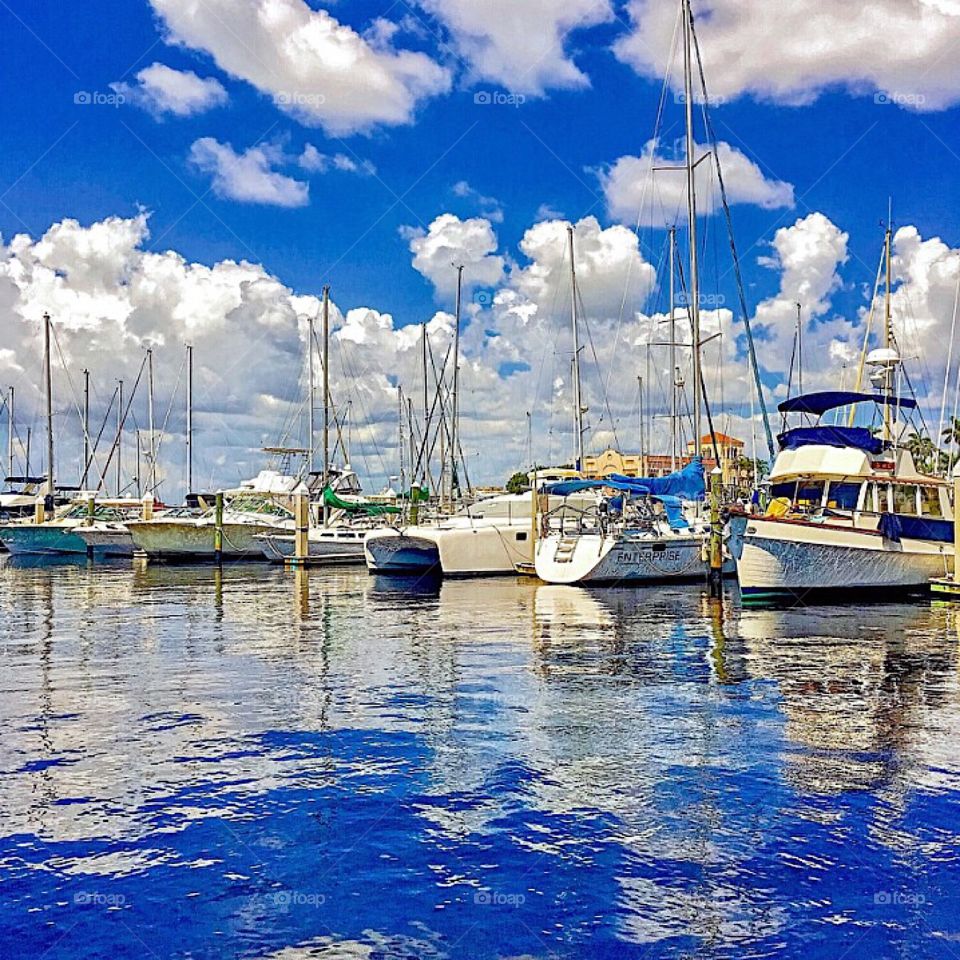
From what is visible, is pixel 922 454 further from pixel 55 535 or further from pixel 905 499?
pixel 55 535

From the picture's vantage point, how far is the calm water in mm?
7848

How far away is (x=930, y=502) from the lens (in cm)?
3359

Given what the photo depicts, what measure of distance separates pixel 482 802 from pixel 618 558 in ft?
88.6

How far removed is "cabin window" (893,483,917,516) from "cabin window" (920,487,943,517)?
35cm

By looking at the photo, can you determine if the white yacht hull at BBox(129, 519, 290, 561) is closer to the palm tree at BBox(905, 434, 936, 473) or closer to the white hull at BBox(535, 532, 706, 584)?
the white hull at BBox(535, 532, 706, 584)

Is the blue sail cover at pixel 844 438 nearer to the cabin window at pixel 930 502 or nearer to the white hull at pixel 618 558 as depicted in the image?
the cabin window at pixel 930 502

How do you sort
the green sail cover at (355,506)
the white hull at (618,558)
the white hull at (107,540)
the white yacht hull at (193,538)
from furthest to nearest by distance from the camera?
the white hull at (107,540) → the green sail cover at (355,506) → the white yacht hull at (193,538) → the white hull at (618,558)

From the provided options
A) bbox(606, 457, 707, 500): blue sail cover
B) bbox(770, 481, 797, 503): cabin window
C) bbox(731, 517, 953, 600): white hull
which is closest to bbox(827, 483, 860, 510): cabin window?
bbox(731, 517, 953, 600): white hull

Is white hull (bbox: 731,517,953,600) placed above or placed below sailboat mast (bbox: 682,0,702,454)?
below

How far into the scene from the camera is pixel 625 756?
12422 millimetres

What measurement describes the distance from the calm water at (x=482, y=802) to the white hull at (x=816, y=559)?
880cm

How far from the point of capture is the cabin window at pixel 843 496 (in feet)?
106

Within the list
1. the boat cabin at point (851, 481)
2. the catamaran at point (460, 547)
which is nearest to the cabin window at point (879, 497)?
the boat cabin at point (851, 481)

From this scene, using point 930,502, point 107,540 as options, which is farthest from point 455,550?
point 107,540
